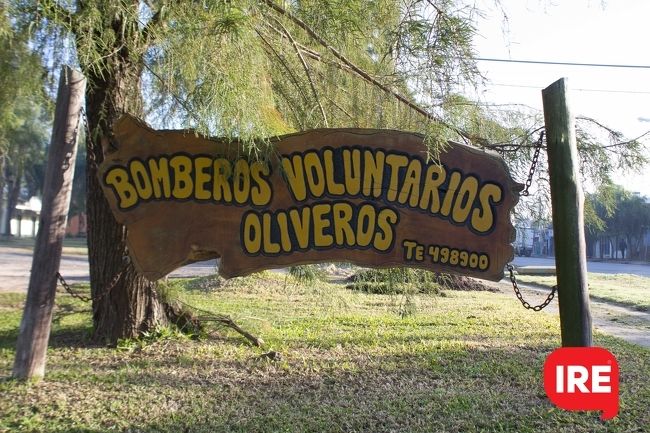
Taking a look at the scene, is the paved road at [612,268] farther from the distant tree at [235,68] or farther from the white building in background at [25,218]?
the white building in background at [25,218]

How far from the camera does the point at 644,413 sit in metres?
4.36

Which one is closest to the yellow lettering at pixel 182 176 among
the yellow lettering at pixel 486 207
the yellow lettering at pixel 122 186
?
the yellow lettering at pixel 122 186

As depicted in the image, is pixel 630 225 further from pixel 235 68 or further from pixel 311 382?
pixel 235 68

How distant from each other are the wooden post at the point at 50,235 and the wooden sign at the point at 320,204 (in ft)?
1.13

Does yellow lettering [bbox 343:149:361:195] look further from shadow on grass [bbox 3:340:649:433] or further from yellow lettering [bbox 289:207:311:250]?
shadow on grass [bbox 3:340:649:433]

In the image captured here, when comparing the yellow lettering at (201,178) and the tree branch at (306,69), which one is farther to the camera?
the tree branch at (306,69)

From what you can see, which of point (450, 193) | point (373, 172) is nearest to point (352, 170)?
point (373, 172)

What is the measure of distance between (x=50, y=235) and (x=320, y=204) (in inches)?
85.0

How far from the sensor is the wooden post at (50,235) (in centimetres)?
434

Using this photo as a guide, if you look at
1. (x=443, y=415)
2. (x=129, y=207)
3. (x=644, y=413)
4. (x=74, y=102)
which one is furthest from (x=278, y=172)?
(x=644, y=413)

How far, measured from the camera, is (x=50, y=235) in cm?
439

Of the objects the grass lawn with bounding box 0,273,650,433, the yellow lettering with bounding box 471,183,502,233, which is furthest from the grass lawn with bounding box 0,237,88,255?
the yellow lettering with bounding box 471,183,502,233

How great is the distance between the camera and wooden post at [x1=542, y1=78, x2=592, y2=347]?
376 cm

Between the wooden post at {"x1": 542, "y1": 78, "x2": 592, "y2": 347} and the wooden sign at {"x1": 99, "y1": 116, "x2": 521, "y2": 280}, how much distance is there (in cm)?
63
